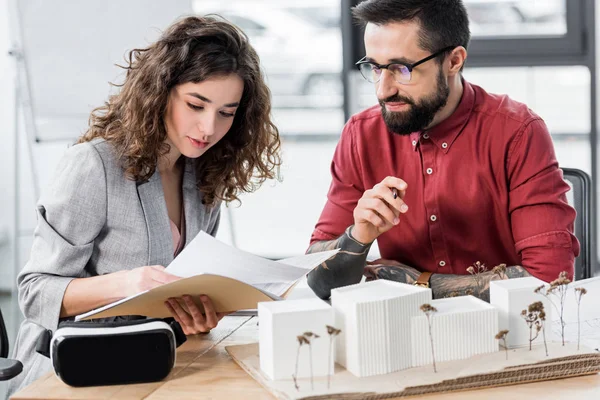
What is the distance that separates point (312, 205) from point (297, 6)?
1.10m

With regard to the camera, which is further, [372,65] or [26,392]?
[372,65]

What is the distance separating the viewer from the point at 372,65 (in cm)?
185

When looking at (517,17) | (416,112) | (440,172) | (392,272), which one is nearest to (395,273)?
(392,272)

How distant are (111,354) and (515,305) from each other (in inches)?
24.4

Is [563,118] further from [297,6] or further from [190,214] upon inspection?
[190,214]

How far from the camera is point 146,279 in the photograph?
4.74 ft

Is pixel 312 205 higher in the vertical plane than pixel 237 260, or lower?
lower

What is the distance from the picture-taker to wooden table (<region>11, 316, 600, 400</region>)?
1161 millimetres

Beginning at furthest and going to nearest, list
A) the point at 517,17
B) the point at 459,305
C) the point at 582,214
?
the point at 517,17
the point at 582,214
the point at 459,305

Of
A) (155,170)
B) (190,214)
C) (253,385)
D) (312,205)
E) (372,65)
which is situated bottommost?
(312,205)

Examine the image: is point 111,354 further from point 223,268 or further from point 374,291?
point 374,291

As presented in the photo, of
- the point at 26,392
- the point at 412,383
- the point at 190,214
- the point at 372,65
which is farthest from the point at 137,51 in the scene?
the point at 412,383

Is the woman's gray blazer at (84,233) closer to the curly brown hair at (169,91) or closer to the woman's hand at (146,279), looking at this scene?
the curly brown hair at (169,91)

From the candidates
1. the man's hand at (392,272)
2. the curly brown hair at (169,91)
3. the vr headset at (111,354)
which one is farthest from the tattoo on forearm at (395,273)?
the vr headset at (111,354)
